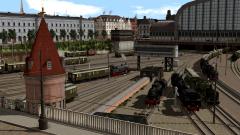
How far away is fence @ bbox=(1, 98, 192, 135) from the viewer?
21.5 meters

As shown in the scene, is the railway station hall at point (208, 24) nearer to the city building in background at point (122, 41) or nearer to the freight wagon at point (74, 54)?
A: the city building in background at point (122, 41)

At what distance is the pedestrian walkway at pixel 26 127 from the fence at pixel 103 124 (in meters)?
0.68

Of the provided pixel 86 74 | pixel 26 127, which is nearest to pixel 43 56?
pixel 26 127

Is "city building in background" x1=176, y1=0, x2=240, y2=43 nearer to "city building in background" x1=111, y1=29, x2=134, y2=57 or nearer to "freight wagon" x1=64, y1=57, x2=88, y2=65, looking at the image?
"city building in background" x1=111, y1=29, x2=134, y2=57

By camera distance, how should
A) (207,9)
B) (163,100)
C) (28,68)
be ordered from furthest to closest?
(207,9)
(163,100)
(28,68)

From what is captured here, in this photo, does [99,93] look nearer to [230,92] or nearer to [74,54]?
[230,92]

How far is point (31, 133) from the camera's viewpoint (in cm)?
2414

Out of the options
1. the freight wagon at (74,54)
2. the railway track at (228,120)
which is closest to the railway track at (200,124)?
the railway track at (228,120)

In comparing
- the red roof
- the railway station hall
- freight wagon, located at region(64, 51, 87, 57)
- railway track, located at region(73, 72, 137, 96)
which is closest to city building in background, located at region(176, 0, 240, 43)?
the railway station hall

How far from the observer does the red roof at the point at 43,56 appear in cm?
3008

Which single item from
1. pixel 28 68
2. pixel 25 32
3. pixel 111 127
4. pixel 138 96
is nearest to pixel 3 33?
pixel 25 32

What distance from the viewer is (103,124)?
23.9m

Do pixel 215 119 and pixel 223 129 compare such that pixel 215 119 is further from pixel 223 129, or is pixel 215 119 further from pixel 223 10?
pixel 223 10

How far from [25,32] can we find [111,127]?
572ft
